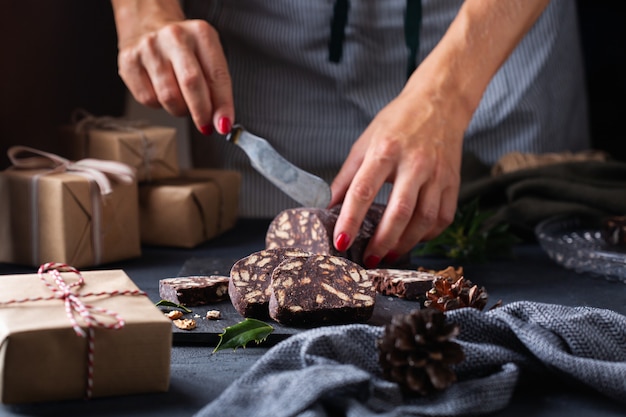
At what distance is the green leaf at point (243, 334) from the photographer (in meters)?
1.19

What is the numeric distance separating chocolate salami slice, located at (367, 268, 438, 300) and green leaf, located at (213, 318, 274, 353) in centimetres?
31

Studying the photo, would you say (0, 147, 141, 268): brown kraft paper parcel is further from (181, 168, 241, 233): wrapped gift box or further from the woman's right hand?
(181, 168, 241, 233): wrapped gift box

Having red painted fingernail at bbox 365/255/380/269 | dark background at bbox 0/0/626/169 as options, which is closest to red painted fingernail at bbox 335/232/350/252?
red painted fingernail at bbox 365/255/380/269

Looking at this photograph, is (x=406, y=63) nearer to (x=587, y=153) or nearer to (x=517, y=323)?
(x=587, y=153)

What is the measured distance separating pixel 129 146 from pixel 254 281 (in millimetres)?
648

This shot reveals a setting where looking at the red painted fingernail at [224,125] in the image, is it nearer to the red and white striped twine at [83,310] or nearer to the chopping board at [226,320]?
the chopping board at [226,320]

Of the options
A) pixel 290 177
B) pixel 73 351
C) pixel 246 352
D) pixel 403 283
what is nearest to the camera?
pixel 73 351

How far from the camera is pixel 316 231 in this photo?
160cm

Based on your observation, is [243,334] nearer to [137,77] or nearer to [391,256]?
[391,256]

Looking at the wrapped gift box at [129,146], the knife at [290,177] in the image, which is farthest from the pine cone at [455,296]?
the wrapped gift box at [129,146]

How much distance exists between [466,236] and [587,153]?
694 millimetres

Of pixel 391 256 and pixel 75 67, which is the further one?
pixel 75 67

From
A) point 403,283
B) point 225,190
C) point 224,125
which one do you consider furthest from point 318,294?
point 225,190

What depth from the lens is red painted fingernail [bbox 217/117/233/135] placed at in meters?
1.72
